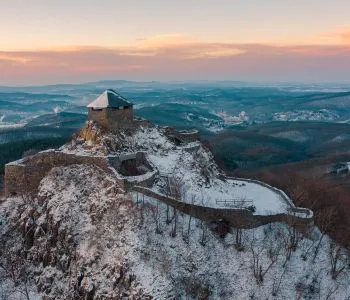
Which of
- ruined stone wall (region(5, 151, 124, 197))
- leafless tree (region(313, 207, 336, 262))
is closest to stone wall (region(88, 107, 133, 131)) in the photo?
ruined stone wall (region(5, 151, 124, 197))

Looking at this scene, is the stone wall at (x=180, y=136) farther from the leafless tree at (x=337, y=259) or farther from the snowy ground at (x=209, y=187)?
the leafless tree at (x=337, y=259)

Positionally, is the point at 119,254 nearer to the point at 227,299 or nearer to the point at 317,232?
the point at 227,299

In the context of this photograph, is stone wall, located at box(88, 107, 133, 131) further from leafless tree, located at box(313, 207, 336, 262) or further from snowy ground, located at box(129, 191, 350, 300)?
leafless tree, located at box(313, 207, 336, 262)

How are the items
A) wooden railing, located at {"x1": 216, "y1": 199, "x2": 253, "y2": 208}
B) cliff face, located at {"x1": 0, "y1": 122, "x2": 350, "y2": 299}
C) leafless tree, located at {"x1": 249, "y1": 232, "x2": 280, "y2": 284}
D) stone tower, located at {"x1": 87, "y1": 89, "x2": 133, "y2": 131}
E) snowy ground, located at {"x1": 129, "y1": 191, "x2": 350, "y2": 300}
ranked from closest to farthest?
snowy ground, located at {"x1": 129, "y1": 191, "x2": 350, "y2": 300}, cliff face, located at {"x1": 0, "y1": 122, "x2": 350, "y2": 299}, leafless tree, located at {"x1": 249, "y1": 232, "x2": 280, "y2": 284}, wooden railing, located at {"x1": 216, "y1": 199, "x2": 253, "y2": 208}, stone tower, located at {"x1": 87, "y1": 89, "x2": 133, "y2": 131}

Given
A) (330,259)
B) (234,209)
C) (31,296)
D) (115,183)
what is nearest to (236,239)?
(234,209)

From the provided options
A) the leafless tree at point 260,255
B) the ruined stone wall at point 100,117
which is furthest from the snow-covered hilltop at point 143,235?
the ruined stone wall at point 100,117
